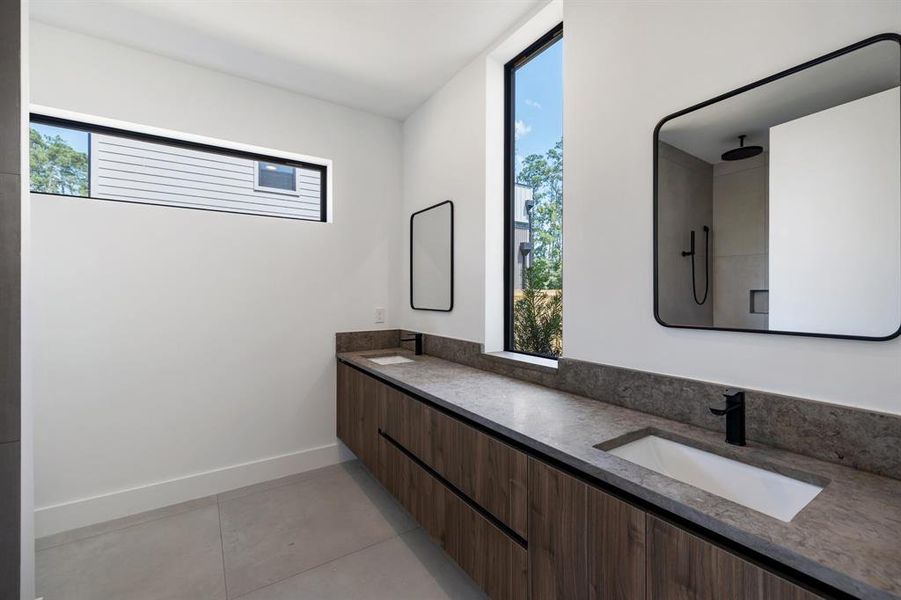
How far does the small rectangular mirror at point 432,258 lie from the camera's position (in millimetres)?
2809

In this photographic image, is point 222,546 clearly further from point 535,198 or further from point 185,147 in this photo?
point 535,198

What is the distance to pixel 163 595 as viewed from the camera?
178 cm

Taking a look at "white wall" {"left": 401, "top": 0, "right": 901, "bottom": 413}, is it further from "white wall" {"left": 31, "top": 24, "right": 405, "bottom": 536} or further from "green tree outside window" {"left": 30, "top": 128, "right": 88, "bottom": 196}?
"green tree outside window" {"left": 30, "top": 128, "right": 88, "bottom": 196}

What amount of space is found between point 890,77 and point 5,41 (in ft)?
8.65

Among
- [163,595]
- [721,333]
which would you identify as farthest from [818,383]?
[163,595]

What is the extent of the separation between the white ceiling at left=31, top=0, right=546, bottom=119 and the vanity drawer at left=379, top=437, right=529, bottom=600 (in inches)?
93.8

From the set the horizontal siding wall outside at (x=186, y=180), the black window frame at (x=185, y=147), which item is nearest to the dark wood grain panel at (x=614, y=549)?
the black window frame at (x=185, y=147)

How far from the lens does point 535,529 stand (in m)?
1.29

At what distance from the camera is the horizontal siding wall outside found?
98.0 inches

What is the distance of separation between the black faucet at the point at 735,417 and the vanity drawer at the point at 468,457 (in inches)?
25.1

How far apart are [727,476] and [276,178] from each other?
3210 mm

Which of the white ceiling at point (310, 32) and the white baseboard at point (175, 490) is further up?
the white ceiling at point (310, 32)

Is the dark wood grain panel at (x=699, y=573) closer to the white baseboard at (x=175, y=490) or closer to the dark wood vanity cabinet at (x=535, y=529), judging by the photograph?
the dark wood vanity cabinet at (x=535, y=529)

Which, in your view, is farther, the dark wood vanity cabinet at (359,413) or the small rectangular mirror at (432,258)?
the small rectangular mirror at (432,258)
